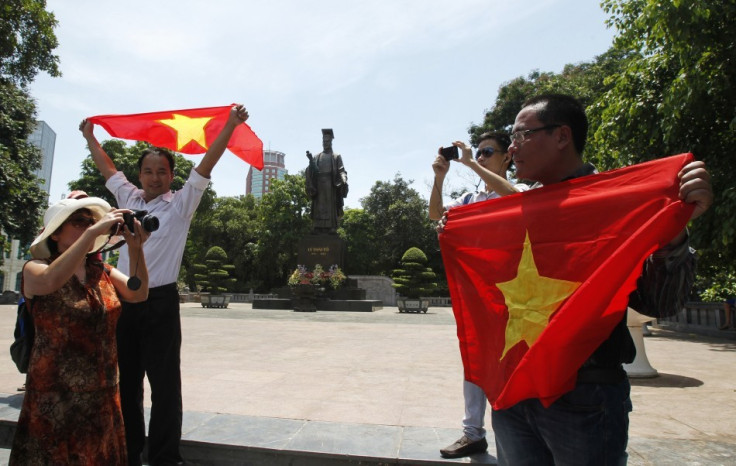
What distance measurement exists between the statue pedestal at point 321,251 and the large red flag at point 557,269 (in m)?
17.7

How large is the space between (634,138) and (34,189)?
2379cm

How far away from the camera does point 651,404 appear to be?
4.31 m

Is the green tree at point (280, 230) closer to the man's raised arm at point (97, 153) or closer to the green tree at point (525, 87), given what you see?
the green tree at point (525, 87)

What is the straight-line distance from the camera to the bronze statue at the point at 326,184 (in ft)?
65.2

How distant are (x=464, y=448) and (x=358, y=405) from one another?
136cm

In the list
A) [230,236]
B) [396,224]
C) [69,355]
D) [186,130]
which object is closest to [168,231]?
[69,355]

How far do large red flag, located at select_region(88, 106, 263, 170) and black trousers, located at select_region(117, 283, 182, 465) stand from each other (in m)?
1.51

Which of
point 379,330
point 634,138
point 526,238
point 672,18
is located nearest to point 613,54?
point 634,138

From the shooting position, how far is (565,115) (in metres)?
1.59

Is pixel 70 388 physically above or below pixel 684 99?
below

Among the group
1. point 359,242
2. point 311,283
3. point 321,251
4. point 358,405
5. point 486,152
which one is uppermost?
point 359,242

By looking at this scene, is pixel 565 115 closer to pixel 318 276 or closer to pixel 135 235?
pixel 135 235

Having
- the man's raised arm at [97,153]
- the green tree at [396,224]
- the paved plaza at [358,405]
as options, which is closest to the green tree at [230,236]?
the green tree at [396,224]

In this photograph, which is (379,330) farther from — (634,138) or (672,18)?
(672,18)
